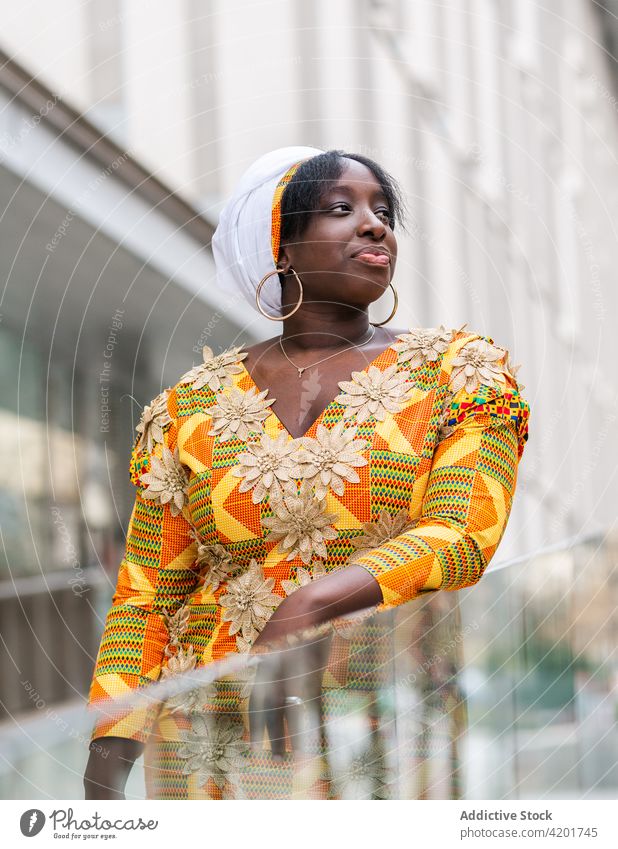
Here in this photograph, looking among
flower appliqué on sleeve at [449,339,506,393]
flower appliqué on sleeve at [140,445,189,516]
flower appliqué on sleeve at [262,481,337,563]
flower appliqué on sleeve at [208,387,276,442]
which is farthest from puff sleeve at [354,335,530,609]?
flower appliqué on sleeve at [140,445,189,516]

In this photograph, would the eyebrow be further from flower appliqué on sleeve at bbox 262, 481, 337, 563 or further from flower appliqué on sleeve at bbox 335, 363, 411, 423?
flower appliqué on sleeve at bbox 262, 481, 337, 563

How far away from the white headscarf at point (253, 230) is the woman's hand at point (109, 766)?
1.88 ft

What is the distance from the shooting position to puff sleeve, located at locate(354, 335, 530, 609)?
1.10m

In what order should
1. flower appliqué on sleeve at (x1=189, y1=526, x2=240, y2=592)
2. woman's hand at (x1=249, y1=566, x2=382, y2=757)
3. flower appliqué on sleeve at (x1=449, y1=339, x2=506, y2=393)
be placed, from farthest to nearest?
flower appliqué on sleeve at (x1=189, y1=526, x2=240, y2=592)
flower appliqué on sleeve at (x1=449, y1=339, x2=506, y2=393)
woman's hand at (x1=249, y1=566, x2=382, y2=757)

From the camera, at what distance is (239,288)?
1461 mm

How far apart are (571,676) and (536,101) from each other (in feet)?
3.36

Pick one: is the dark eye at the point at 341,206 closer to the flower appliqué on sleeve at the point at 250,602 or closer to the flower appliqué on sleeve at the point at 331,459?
the flower appliqué on sleeve at the point at 331,459

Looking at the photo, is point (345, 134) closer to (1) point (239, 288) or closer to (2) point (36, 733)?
(1) point (239, 288)

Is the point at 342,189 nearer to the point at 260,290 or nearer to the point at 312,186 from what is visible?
the point at 312,186

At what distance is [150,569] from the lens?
1398mm

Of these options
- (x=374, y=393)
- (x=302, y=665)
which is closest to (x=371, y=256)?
(x=374, y=393)

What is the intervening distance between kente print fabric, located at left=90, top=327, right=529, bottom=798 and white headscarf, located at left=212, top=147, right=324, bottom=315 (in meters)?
0.10
